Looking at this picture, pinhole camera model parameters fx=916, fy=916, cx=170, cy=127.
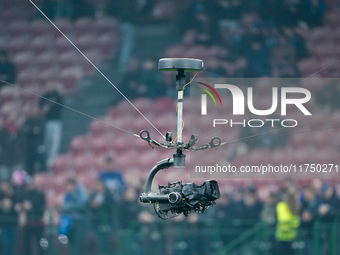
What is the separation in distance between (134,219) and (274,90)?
3.79 meters

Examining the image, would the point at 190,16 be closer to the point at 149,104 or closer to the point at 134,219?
the point at 149,104

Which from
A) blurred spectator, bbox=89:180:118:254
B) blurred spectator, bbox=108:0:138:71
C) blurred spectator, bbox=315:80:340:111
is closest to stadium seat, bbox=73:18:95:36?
blurred spectator, bbox=108:0:138:71

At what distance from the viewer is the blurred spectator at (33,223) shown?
1659cm

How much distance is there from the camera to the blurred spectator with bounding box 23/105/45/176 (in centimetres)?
1791

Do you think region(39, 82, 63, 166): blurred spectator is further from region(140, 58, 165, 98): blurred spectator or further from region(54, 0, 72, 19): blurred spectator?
region(54, 0, 72, 19): blurred spectator

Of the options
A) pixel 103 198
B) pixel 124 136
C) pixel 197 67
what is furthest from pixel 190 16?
pixel 197 67

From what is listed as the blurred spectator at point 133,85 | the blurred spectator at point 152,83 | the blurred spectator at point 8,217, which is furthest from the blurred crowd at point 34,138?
the blurred spectator at point 152,83

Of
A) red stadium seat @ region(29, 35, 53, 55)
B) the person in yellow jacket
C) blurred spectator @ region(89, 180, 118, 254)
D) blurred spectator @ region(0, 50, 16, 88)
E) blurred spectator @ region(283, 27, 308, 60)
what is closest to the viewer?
the person in yellow jacket

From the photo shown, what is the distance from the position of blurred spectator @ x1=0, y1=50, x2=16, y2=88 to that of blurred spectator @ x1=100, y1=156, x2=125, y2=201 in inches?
126

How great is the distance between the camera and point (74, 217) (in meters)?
16.6

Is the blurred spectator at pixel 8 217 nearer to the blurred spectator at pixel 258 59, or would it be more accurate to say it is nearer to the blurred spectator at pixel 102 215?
the blurred spectator at pixel 102 215

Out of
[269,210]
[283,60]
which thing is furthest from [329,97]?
[269,210]

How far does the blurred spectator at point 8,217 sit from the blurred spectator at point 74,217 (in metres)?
0.91

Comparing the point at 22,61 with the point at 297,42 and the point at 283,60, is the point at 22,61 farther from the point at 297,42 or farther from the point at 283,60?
the point at 297,42
